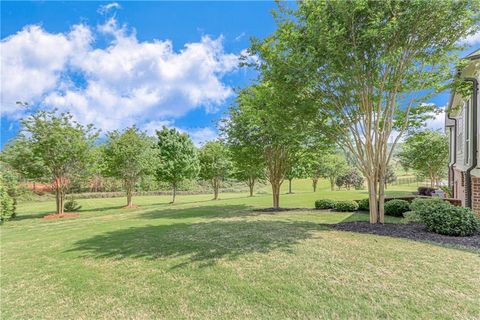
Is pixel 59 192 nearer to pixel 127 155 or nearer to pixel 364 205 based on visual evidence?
pixel 127 155

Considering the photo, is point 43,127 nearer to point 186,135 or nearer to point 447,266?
point 186,135

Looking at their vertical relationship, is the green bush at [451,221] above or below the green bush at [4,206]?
above

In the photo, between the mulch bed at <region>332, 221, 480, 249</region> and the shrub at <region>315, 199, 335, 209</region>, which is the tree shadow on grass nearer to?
the mulch bed at <region>332, 221, 480, 249</region>

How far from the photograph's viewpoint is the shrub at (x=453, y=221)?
6191 mm

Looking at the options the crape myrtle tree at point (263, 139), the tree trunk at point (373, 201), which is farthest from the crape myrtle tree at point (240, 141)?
the tree trunk at point (373, 201)

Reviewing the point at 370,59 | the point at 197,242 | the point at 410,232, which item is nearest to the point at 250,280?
the point at 197,242

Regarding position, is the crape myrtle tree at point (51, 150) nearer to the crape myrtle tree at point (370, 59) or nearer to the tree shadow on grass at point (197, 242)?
the tree shadow on grass at point (197, 242)

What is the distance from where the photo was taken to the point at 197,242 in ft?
21.1

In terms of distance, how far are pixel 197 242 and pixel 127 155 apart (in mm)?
16031

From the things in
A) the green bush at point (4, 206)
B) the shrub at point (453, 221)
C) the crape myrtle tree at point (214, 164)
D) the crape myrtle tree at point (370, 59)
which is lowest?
the green bush at point (4, 206)

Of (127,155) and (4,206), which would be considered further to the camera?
(127,155)

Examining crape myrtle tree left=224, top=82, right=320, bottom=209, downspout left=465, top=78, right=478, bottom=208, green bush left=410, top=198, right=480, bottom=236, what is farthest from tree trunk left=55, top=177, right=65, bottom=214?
downspout left=465, top=78, right=478, bottom=208

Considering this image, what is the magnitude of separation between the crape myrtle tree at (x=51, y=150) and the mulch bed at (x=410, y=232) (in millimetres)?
17283

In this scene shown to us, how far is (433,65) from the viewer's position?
7.34 metres
